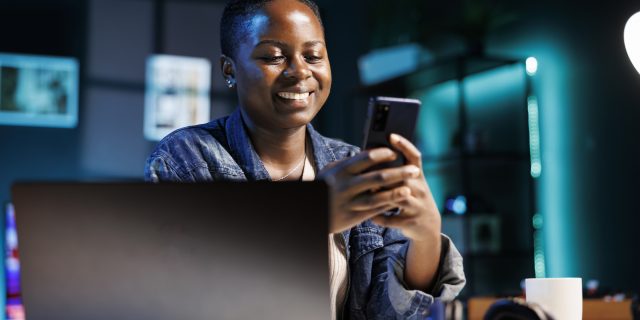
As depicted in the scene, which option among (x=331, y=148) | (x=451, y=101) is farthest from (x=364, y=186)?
(x=451, y=101)

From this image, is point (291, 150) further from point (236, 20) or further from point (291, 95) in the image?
point (236, 20)

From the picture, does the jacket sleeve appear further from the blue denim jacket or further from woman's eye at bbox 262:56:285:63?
woman's eye at bbox 262:56:285:63

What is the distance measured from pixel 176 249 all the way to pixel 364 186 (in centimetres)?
30

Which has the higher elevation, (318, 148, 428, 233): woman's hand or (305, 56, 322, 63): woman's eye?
(305, 56, 322, 63): woman's eye

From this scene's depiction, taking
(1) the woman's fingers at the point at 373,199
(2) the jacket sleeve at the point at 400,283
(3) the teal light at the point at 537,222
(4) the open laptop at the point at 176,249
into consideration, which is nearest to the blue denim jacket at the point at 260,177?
(2) the jacket sleeve at the point at 400,283

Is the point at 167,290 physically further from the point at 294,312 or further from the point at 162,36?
the point at 162,36

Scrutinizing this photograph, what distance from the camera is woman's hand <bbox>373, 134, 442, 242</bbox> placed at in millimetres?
1031

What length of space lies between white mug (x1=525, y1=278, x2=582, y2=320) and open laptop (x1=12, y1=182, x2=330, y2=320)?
464mm

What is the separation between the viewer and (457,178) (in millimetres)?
4215

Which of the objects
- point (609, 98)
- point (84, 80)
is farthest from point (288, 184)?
point (84, 80)

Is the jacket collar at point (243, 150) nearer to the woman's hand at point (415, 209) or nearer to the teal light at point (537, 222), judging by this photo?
the woman's hand at point (415, 209)

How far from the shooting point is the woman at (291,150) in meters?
1.25

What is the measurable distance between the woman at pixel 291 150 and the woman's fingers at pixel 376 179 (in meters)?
0.19

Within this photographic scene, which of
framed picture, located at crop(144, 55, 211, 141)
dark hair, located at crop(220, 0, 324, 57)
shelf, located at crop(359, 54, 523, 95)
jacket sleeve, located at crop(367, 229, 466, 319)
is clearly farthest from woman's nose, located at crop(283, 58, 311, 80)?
framed picture, located at crop(144, 55, 211, 141)
